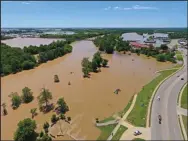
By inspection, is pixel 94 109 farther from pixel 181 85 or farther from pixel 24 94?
pixel 181 85

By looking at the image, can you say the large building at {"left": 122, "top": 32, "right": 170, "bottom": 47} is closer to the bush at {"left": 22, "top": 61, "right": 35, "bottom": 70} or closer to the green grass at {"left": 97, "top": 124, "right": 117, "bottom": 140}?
the bush at {"left": 22, "top": 61, "right": 35, "bottom": 70}

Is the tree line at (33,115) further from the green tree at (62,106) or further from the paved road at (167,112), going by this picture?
the paved road at (167,112)

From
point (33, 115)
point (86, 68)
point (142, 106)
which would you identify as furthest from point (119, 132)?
point (86, 68)

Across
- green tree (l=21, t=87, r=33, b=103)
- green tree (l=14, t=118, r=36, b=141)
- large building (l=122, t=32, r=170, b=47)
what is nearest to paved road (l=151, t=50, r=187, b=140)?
green tree (l=14, t=118, r=36, b=141)

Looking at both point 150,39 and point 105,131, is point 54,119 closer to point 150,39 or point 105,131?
point 105,131

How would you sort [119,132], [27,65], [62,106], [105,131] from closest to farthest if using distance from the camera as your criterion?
[119,132] → [105,131] → [62,106] → [27,65]

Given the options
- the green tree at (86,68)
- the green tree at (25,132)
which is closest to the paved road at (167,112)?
the green tree at (25,132)
